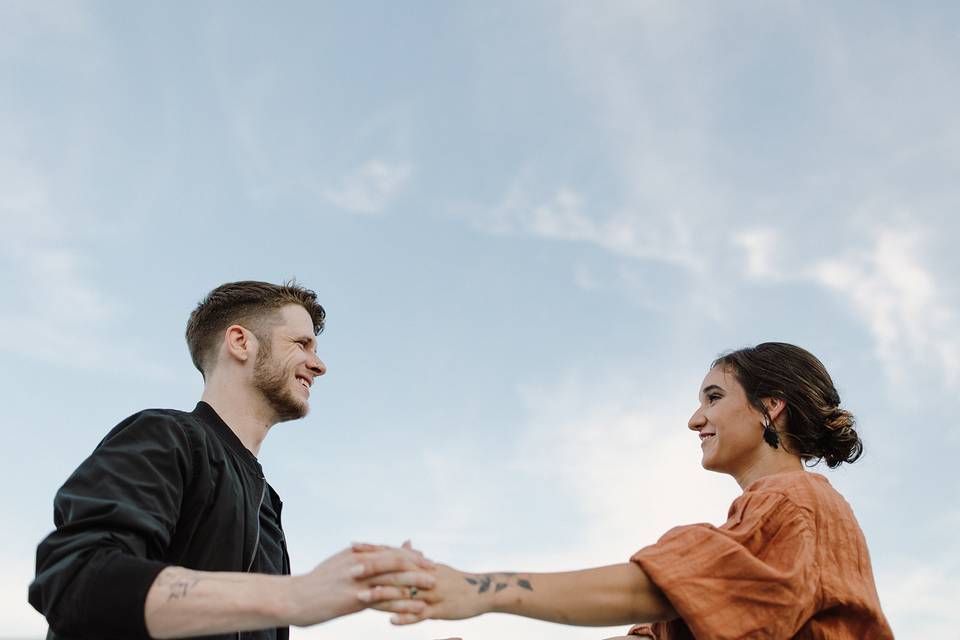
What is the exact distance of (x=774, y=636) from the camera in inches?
151

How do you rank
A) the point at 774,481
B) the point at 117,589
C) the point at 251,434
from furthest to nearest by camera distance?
the point at 251,434 < the point at 774,481 < the point at 117,589

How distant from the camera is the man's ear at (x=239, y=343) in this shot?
5688 millimetres

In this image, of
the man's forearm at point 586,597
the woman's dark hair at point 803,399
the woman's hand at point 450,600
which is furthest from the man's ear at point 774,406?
the woman's hand at point 450,600

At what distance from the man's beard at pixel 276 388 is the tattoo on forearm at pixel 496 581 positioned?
6.60 ft

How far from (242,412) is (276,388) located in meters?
0.25

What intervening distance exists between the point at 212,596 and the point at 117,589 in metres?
0.35

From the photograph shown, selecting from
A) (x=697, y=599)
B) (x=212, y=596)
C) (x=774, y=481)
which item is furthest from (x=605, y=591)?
(x=212, y=596)

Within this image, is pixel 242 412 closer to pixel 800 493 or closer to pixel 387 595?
pixel 387 595

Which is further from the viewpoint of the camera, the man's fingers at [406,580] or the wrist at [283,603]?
the man's fingers at [406,580]

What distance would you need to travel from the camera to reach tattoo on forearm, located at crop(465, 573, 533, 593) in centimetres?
397

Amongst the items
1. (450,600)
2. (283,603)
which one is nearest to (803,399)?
(450,600)

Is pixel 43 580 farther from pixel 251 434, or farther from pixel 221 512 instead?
pixel 251 434

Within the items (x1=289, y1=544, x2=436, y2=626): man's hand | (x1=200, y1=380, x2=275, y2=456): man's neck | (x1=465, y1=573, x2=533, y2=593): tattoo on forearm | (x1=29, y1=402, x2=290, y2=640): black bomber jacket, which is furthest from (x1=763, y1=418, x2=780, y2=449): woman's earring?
(x1=200, y1=380, x2=275, y2=456): man's neck

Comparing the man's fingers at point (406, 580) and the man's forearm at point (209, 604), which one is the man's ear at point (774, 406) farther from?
the man's forearm at point (209, 604)
